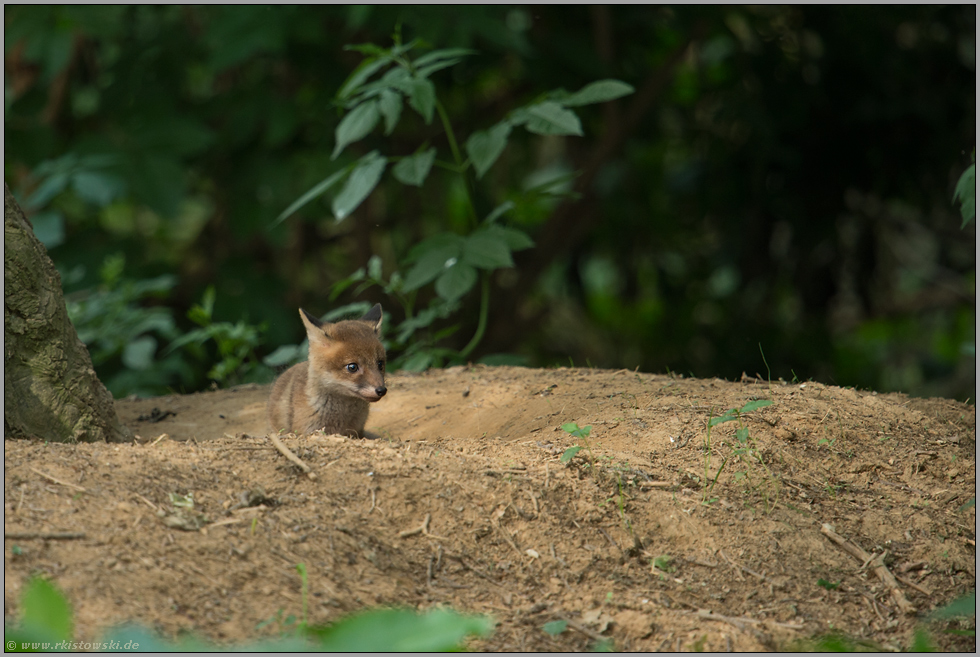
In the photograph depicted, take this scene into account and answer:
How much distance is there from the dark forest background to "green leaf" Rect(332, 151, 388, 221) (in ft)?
1.68

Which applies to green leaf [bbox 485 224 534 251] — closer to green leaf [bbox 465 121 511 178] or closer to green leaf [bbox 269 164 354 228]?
green leaf [bbox 465 121 511 178]

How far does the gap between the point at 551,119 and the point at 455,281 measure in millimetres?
1142

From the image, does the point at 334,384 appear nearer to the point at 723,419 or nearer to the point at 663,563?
the point at 723,419

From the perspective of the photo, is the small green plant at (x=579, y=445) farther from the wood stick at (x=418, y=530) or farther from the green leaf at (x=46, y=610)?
the green leaf at (x=46, y=610)

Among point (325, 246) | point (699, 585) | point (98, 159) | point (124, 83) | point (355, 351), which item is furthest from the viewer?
point (325, 246)

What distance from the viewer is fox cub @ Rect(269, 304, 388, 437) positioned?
459cm

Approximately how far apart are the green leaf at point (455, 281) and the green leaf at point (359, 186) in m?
0.70

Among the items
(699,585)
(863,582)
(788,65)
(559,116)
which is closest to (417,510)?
(699,585)

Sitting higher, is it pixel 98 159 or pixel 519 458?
pixel 98 159

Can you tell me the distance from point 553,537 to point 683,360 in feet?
23.2

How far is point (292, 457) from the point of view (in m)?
3.15

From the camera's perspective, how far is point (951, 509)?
3.31 m

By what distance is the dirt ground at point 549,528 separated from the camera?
2.51m

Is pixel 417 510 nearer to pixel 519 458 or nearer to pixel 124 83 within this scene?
pixel 519 458
